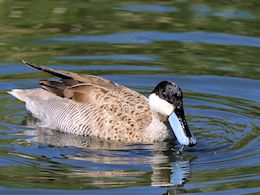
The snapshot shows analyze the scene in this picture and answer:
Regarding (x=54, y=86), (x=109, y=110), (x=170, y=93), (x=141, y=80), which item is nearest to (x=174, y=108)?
(x=170, y=93)

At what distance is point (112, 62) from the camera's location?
50.0 ft

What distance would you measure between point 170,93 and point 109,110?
1.04 meters

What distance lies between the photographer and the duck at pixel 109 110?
12.0m

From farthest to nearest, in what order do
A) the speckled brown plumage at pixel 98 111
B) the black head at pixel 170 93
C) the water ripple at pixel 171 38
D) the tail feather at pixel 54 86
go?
1. the water ripple at pixel 171 38
2. the tail feather at pixel 54 86
3. the speckled brown plumage at pixel 98 111
4. the black head at pixel 170 93

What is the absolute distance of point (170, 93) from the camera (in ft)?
39.0

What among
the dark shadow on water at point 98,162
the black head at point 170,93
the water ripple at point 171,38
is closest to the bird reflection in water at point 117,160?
the dark shadow on water at point 98,162

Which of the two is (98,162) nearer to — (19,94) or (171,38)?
(19,94)

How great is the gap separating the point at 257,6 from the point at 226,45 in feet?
6.70

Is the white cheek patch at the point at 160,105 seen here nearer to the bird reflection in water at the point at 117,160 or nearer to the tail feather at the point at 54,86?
the bird reflection in water at the point at 117,160

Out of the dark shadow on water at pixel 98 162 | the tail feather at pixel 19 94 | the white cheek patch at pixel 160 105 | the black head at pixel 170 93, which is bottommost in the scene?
the dark shadow on water at pixel 98 162

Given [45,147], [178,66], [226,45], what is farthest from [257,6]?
[45,147]

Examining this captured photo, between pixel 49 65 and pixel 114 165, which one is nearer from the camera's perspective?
pixel 114 165

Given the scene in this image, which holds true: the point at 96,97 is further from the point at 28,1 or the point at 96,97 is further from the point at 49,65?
the point at 28,1

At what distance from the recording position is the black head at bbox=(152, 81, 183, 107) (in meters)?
11.9
